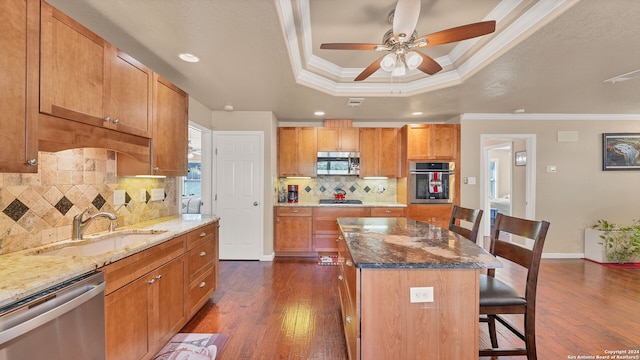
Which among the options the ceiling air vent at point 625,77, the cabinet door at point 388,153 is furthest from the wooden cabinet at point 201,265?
the ceiling air vent at point 625,77

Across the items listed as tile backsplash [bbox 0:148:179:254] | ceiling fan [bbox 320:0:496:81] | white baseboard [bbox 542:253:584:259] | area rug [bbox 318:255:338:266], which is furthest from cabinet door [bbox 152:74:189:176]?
white baseboard [bbox 542:253:584:259]

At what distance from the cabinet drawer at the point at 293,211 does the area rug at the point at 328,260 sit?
748mm

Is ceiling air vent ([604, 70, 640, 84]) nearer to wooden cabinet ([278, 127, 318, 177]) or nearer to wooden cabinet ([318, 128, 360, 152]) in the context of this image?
wooden cabinet ([318, 128, 360, 152])

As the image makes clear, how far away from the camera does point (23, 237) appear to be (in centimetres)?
151

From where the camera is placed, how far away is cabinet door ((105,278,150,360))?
1377 millimetres

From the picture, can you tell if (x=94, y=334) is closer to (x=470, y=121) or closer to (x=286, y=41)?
(x=286, y=41)

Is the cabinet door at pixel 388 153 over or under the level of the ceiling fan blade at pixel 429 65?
under

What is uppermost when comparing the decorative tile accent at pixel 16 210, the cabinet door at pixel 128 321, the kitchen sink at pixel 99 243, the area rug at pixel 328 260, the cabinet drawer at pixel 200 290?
the decorative tile accent at pixel 16 210

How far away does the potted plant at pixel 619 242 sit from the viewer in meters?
3.83

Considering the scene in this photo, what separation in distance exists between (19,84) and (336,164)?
145 inches

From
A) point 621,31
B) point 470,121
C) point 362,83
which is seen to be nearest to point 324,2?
point 362,83

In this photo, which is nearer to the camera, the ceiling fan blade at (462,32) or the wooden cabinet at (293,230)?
the ceiling fan blade at (462,32)

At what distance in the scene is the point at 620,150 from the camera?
418 cm

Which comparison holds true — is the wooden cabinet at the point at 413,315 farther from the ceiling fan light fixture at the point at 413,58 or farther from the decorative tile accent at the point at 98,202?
the decorative tile accent at the point at 98,202
